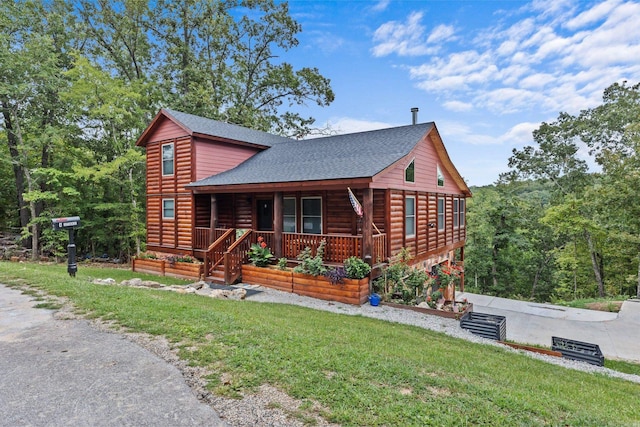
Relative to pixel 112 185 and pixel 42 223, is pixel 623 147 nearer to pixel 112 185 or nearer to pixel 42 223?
pixel 112 185

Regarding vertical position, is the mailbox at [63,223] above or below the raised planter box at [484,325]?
above

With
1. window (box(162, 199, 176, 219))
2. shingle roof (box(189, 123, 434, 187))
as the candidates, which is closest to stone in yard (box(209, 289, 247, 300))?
shingle roof (box(189, 123, 434, 187))

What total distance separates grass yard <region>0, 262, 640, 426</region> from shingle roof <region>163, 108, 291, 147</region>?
8465 mm

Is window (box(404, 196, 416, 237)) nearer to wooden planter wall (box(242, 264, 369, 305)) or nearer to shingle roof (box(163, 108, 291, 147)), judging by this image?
wooden planter wall (box(242, 264, 369, 305))

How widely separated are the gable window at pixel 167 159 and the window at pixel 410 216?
988cm

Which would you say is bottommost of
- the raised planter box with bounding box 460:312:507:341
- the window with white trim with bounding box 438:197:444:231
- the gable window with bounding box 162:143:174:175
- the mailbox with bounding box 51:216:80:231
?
the raised planter box with bounding box 460:312:507:341

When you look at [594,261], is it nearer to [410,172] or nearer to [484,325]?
[410,172]

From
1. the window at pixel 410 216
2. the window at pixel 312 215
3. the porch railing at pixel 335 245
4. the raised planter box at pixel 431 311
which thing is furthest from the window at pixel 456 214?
the raised planter box at pixel 431 311

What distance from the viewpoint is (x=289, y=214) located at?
12.3 m

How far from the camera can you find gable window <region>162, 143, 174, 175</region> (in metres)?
14.0

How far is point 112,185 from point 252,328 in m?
17.7

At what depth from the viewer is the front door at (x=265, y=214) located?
12852 mm

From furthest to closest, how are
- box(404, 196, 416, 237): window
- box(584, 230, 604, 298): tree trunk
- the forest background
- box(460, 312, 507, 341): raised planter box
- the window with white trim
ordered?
box(584, 230, 604, 298): tree trunk → the forest background → the window with white trim → box(404, 196, 416, 237): window → box(460, 312, 507, 341): raised planter box

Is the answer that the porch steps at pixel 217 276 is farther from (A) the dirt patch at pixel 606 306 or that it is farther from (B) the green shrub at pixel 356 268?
(A) the dirt patch at pixel 606 306
